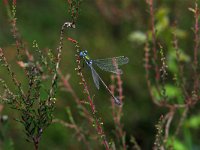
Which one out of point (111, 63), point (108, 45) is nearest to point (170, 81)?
point (108, 45)

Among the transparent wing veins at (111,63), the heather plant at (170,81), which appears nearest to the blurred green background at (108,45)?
the heather plant at (170,81)

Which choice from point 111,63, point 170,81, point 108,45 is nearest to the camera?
point 111,63

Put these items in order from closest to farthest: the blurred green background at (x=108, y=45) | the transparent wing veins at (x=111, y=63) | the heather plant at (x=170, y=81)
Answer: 1. the transparent wing veins at (x=111, y=63)
2. the heather plant at (x=170, y=81)
3. the blurred green background at (x=108, y=45)

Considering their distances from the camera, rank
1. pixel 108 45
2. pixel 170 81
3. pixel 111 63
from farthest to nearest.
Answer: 1. pixel 108 45
2. pixel 170 81
3. pixel 111 63

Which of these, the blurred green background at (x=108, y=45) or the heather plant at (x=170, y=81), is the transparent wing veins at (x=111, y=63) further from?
the blurred green background at (x=108, y=45)

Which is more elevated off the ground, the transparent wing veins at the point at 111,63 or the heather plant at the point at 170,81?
the transparent wing veins at the point at 111,63

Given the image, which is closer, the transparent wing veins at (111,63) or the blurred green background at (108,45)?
the transparent wing veins at (111,63)

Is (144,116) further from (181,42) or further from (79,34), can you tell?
(79,34)

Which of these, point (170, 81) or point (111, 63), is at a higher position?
point (111, 63)

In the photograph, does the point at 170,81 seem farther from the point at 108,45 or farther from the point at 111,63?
the point at 111,63
